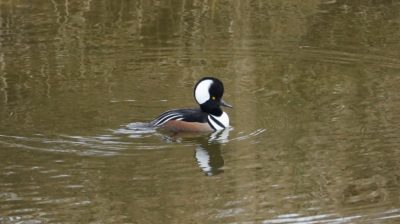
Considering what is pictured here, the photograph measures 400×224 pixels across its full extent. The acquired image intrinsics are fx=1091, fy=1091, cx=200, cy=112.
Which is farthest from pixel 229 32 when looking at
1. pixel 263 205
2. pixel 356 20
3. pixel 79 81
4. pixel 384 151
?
pixel 263 205

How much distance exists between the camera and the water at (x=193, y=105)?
9.52 m

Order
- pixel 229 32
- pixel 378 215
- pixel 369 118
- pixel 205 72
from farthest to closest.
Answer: pixel 229 32
pixel 205 72
pixel 369 118
pixel 378 215

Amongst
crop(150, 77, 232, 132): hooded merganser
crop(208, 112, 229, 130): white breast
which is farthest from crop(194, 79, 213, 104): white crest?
crop(208, 112, 229, 130): white breast

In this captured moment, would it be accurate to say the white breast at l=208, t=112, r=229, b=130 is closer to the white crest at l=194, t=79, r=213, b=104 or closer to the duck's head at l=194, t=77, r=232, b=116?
the duck's head at l=194, t=77, r=232, b=116

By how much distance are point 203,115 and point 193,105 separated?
0.87 meters

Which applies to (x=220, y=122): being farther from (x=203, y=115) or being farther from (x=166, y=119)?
(x=166, y=119)

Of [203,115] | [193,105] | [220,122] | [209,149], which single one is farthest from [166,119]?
[193,105]

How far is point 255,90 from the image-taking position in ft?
43.3

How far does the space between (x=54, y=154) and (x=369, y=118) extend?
137 inches

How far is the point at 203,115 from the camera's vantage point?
1207cm

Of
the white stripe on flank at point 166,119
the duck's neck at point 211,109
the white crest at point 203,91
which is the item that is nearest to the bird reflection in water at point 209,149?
the white stripe on flank at point 166,119

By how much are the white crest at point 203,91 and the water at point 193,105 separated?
419 millimetres

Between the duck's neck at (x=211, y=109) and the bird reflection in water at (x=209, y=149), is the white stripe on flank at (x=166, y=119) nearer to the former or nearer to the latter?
the bird reflection in water at (x=209, y=149)

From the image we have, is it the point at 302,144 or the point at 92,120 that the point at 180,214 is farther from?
the point at 92,120
